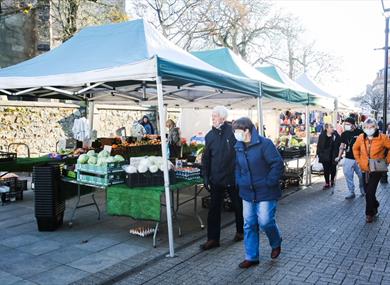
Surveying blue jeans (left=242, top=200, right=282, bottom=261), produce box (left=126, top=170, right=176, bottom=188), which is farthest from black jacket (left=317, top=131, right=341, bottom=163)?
blue jeans (left=242, top=200, right=282, bottom=261)

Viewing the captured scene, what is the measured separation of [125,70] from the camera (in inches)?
201

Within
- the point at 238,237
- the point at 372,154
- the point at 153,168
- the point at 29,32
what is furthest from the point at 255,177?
the point at 29,32

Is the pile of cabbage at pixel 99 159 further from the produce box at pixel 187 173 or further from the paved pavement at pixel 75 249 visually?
the paved pavement at pixel 75 249

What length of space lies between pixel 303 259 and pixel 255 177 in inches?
53.2

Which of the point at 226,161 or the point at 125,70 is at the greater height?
the point at 125,70

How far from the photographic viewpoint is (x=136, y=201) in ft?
17.3

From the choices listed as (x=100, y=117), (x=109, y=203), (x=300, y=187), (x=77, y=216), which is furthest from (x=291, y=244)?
(x=100, y=117)

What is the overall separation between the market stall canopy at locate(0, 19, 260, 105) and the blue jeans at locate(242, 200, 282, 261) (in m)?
1.94

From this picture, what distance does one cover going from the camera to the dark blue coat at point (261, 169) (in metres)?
4.20

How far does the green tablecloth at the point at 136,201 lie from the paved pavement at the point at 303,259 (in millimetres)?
688

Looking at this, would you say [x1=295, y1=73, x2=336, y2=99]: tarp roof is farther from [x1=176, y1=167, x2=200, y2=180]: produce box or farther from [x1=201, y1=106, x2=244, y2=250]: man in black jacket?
[x1=201, y1=106, x2=244, y2=250]: man in black jacket

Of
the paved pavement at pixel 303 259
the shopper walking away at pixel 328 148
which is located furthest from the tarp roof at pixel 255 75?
the paved pavement at pixel 303 259

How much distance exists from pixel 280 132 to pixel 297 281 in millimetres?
18236

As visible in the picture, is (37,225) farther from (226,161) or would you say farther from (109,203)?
(226,161)
